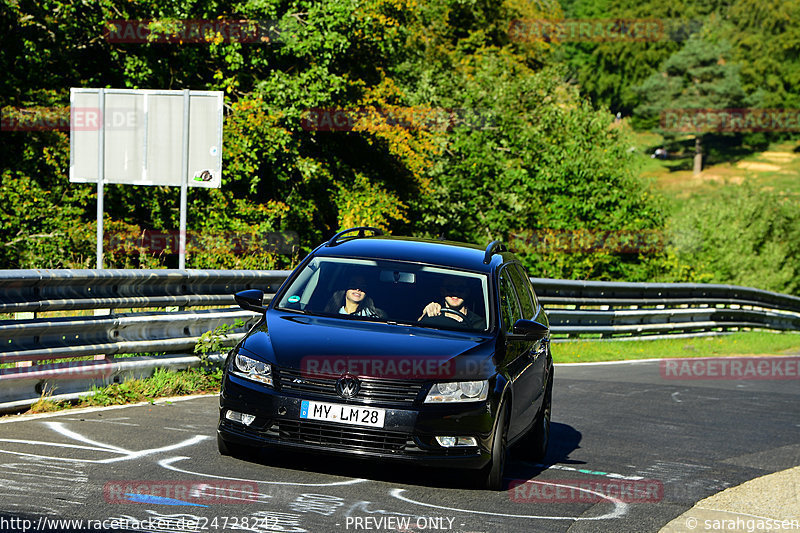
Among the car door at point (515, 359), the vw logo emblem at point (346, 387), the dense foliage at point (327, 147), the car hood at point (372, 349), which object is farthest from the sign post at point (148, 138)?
the vw logo emblem at point (346, 387)

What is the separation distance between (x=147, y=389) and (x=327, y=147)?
22850mm

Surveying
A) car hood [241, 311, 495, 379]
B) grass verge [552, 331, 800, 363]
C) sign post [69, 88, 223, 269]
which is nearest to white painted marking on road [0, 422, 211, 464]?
car hood [241, 311, 495, 379]

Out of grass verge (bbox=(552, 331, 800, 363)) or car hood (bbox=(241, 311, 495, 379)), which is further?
grass verge (bbox=(552, 331, 800, 363))

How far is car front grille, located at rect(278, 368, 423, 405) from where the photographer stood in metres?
6.71

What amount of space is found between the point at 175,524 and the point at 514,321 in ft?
11.9

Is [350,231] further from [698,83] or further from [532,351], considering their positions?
[698,83]

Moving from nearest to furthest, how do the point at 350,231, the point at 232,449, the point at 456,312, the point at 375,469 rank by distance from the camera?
the point at 232,449, the point at 375,469, the point at 456,312, the point at 350,231

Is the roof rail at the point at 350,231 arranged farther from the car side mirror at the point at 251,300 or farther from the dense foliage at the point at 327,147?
the dense foliage at the point at 327,147

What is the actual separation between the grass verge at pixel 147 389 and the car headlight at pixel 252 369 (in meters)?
2.35

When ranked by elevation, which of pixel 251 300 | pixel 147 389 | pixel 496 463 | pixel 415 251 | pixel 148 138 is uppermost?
pixel 148 138

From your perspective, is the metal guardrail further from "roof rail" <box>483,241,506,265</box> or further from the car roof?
"roof rail" <box>483,241,506,265</box>

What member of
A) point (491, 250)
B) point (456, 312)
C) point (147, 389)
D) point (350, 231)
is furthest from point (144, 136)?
point (456, 312)

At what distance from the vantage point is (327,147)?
32.2 meters

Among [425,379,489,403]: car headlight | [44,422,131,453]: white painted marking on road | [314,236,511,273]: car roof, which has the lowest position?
[44,422,131,453]: white painted marking on road
